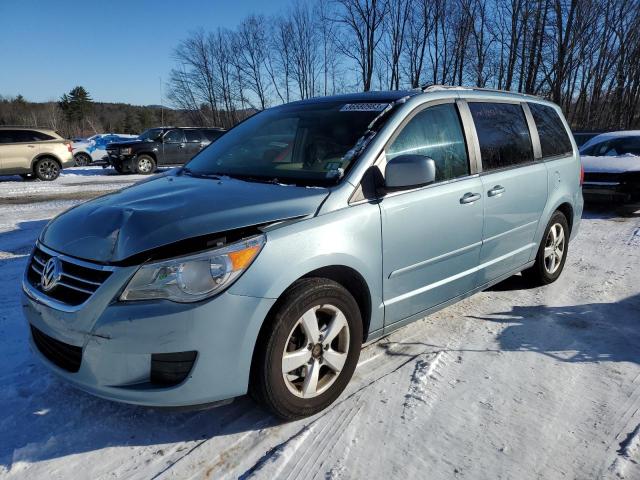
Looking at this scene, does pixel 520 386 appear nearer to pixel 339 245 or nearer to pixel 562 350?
pixel 562 350

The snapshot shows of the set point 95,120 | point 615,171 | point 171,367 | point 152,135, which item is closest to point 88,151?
point 152,135

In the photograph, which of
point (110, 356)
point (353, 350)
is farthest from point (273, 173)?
point (110, 356)

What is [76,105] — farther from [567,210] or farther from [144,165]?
[567,210]

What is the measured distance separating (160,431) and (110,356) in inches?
22.4

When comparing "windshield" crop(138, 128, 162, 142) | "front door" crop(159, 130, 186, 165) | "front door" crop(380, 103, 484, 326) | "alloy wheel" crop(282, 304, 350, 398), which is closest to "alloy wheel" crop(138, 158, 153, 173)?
"front door" crop(159, 130, 186, 165)

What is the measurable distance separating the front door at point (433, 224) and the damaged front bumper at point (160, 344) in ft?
3.20

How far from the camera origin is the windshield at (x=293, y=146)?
2936mm

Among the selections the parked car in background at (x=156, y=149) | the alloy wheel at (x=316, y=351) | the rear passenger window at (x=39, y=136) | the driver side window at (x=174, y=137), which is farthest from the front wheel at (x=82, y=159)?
the alloy wheel at (x=316, y=351)

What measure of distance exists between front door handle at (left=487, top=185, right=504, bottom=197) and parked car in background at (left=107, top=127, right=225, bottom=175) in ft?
47.2

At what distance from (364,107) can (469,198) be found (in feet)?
3.16

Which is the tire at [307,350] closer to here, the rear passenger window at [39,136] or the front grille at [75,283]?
the front grille at [75,283]

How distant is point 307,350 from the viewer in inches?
96.8

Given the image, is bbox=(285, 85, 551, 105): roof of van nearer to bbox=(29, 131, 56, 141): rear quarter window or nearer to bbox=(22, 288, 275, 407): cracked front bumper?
bbox=(22, 288, 275, 407): cracked front bumper

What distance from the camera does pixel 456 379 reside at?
2.91m
